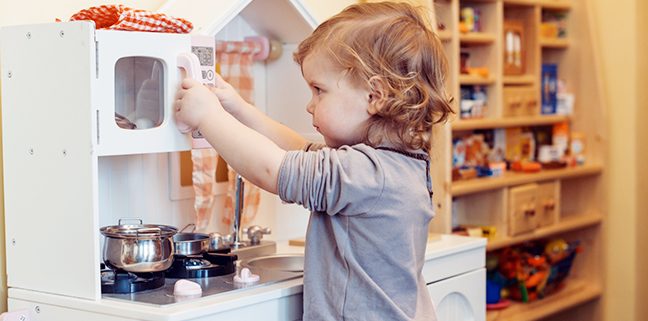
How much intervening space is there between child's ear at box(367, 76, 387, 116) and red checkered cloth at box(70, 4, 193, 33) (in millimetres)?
367

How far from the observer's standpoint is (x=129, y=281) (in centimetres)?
145

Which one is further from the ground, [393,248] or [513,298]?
[393,248]

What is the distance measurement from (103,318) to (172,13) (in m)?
0.58

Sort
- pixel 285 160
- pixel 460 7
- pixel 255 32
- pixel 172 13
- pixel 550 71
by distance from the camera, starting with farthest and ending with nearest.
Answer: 1. pixel 550 71
2. pixel 460 7
3. pixel 255 32
4. pixel 172 13
5. pixel 285 160

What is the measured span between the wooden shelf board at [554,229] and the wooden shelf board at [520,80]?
477 mm

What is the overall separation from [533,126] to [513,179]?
0.51 meters

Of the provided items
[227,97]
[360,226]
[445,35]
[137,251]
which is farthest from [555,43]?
[137,251]

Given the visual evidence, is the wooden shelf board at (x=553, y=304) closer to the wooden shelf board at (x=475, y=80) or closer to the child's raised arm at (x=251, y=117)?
the wooden shelf board at (x=475, y=80)

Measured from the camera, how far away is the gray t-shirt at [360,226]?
53.9 inches

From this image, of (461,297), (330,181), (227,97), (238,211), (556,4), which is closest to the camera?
(330,181)

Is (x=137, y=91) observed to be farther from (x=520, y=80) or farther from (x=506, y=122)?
(x=520, y=80)

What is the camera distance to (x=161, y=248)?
4.82ft

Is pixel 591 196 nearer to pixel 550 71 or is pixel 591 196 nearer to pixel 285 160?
pixel 550 71

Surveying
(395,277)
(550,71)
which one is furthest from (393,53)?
(550,71)
